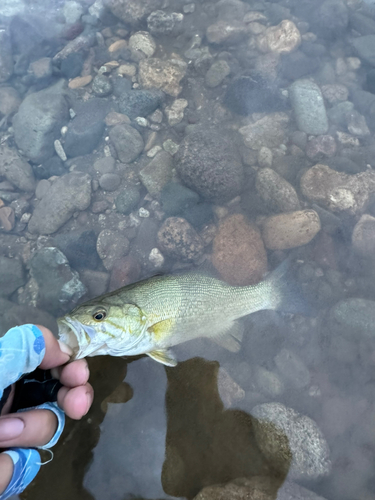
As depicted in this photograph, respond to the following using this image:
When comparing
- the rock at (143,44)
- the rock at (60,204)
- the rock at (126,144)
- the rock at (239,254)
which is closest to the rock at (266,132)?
the rock at (239,254)

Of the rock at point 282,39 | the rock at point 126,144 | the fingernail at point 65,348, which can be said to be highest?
the rock at point 282,39

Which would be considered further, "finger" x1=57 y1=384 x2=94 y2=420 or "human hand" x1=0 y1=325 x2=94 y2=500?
"finger" x1=57 y1=384 x2=94 y2=420

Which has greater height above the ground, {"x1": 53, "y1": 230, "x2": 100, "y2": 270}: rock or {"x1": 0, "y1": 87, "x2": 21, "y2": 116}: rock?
{"x1": 0, "y1": 87, "x2": 21, "y2": 116}: rock

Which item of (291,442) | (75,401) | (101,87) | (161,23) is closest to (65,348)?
(75,401)

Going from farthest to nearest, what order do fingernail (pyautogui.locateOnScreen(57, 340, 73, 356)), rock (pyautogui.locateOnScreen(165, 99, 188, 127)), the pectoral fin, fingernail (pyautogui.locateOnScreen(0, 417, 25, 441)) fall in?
rock (pyautogui.locateOnScreen(165, 99, 188, 127))
the pectoral fin
fingernail (pyautogui.locateOnScreen(57, 340, 73, 356))
fingernail (pyautogui.locateOnScreen(0, 417, 25, 441))

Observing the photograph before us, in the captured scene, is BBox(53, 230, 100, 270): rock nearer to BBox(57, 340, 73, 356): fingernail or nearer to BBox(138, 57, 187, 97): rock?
BBox(57, 340, 73, 356): fingernail

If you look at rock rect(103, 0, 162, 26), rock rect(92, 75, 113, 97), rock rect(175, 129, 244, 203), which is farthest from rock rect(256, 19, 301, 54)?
rock rect(92, 75, 113, 97)

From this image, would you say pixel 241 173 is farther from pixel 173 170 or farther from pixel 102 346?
pixel 102 346

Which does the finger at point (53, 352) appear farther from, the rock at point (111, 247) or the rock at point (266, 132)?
the rock at point (266, 132)
